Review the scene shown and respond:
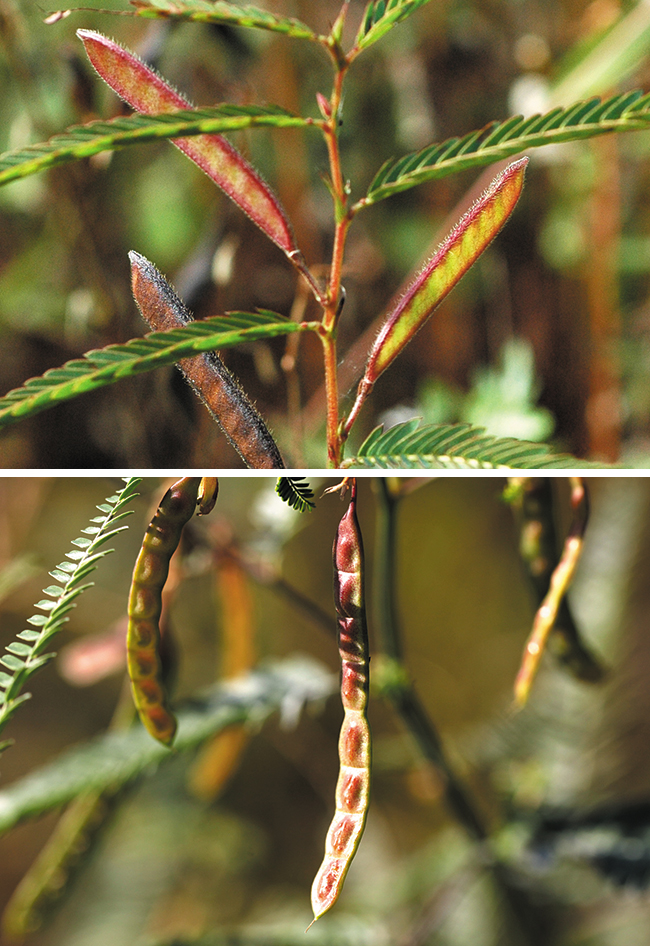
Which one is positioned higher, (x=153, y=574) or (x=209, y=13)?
(x=209, y=13)

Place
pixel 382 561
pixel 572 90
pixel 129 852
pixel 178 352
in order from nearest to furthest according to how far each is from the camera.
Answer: pixel 178 352, pixel 382 561, pixel 572 90, pixel 129 852

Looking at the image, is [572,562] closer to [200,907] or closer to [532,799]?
[532,799]

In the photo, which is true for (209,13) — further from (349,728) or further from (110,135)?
(349,728)

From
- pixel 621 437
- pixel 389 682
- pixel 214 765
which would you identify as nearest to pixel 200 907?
pixel 214 765

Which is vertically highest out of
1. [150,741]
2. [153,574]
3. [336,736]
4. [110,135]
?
[110,135]

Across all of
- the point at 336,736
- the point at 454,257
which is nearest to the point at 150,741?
the point at 454,257

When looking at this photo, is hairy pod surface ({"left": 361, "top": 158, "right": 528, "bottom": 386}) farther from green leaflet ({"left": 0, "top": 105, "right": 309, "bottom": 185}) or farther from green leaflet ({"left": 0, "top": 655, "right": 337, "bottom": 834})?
green leaflet ({"left": 0, "top": 655, "right": 337, "bottom": 834})

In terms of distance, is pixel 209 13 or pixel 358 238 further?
pixel 358 238
